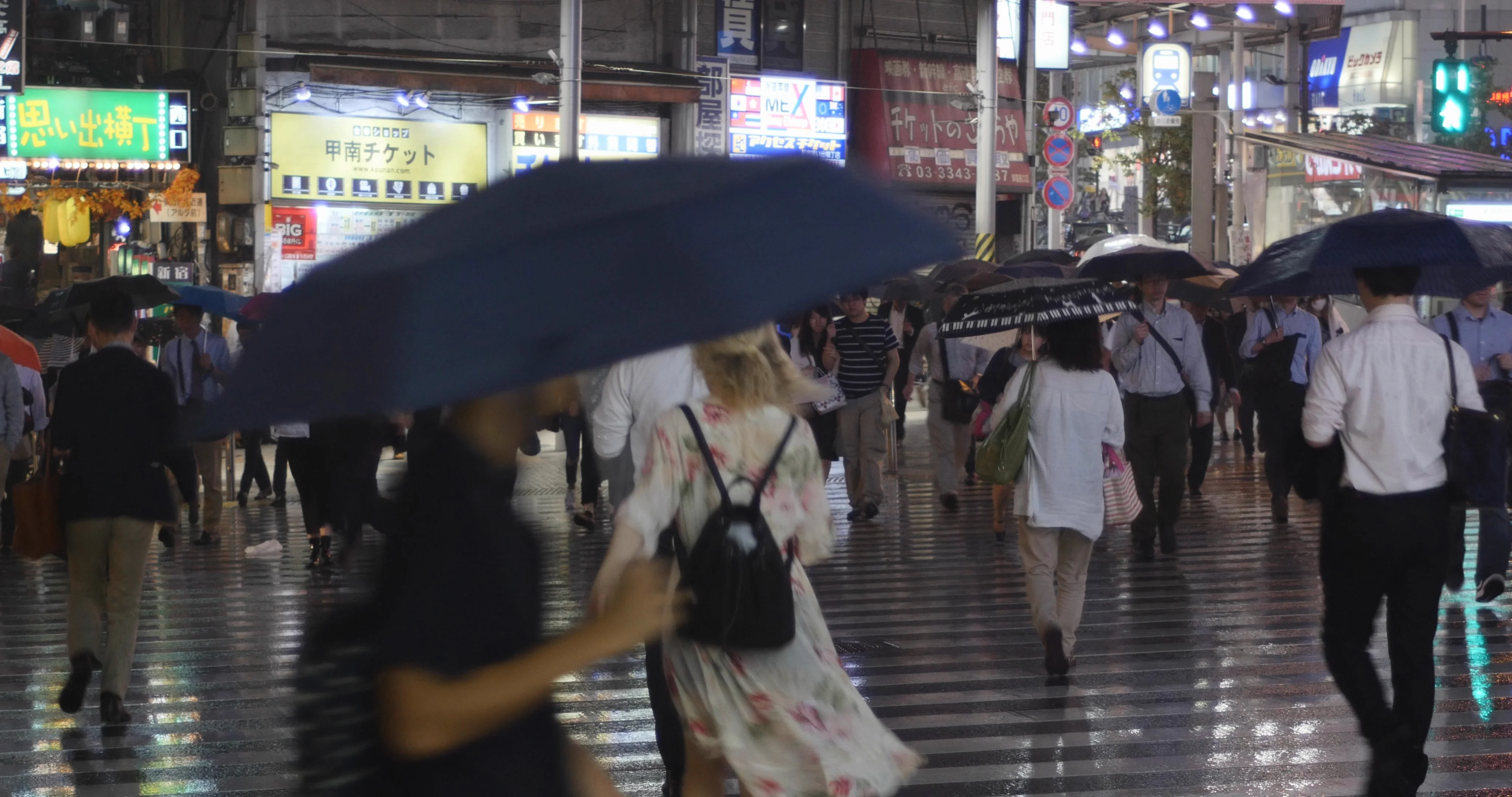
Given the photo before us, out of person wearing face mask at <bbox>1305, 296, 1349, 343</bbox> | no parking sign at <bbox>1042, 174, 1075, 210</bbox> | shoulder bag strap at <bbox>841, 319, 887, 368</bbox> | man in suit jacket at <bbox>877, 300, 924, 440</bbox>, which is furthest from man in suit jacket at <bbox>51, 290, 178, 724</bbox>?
no parking sign at <bbox>1042, 174, 1075, 210</bbox>

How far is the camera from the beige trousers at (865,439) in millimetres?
14383

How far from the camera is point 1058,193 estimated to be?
30594 mm

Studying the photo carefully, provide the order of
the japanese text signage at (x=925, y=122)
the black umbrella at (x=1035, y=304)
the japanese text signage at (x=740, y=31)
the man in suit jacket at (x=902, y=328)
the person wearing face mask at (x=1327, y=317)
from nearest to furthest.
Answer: the black umbrella at (x=1035, y=304) < the person wearing face mask at (x=1327, y=317) < the man in suit jacket at (x=902, y=328) < the japanese text signage at (x=740, y=31) < the japanese text signage at (x=925, y=122)

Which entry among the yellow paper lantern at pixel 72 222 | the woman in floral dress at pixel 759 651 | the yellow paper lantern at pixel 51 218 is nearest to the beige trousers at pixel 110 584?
the woman in floral dress at pixel 759 651

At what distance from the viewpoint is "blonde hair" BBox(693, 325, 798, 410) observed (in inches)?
177

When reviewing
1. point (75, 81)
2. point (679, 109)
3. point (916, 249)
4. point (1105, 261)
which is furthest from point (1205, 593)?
point (75, 81)

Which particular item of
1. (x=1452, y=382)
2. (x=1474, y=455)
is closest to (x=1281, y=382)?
(x=1452, y=382)

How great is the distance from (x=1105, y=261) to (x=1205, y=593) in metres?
3.07

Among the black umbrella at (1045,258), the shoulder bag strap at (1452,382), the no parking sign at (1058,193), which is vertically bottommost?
the shoulder bag strap at (1452,382)

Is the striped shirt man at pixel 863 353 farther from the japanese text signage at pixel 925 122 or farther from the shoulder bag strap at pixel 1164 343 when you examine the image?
the japanese text signage at pixel 925 122

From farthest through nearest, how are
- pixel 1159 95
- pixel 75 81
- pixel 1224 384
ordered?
pixel 1159 95, pixel 75 81, pixel 1224 384

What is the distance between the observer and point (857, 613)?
10.3 m

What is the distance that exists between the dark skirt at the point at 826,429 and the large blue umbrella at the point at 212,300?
17.9 feet

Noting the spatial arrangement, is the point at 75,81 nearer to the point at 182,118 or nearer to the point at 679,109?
the point at 182,118
